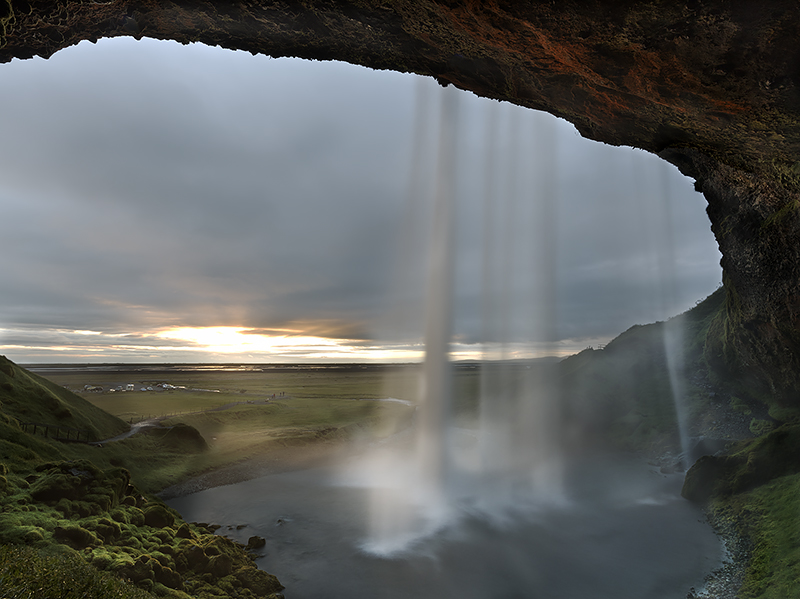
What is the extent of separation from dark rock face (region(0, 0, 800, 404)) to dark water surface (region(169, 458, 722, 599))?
66.9ft

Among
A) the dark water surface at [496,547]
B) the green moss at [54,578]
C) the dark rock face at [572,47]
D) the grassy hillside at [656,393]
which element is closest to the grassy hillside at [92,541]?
the green moss at [54,578]

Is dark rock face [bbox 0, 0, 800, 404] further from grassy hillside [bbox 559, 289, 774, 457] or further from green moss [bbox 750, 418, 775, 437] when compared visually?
grassy hillside [bbox 559, 289, 774, 457]

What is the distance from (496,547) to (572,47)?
2421 cm

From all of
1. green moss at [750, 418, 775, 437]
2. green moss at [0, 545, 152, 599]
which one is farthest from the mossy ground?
green moss at [750, 418, 775, 437]

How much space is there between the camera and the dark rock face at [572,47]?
9203mm

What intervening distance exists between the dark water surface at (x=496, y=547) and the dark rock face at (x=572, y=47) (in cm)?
2041

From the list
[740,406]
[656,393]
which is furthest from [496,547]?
[656,393]

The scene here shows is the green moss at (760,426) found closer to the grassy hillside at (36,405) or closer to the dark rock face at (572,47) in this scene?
the dark rock face at (572,47)

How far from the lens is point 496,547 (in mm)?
20797

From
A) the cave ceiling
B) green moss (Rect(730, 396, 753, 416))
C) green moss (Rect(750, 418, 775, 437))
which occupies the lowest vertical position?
green moss (Rect(750, 418, 775, 437))

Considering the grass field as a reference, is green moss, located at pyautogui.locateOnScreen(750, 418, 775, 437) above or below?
above

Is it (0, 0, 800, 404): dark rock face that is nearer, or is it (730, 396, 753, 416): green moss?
(0, 0, 800, 404): dark rock face

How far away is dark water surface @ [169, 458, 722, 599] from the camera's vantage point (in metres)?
17.2

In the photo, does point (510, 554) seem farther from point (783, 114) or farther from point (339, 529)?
point (783, 114)
